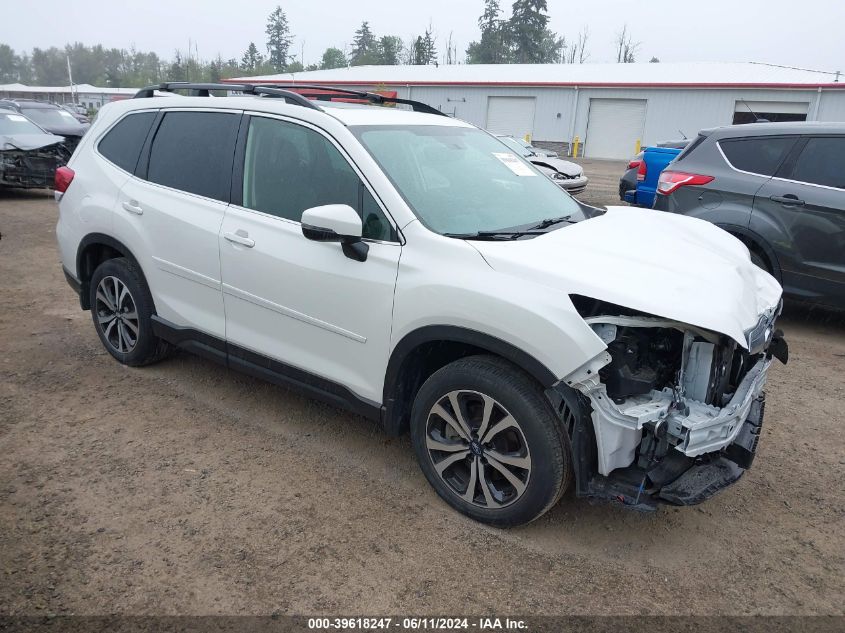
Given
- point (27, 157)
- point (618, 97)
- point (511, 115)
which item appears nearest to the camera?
point (27, 157)

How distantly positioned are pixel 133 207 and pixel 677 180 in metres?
4.99

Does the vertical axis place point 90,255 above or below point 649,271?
below

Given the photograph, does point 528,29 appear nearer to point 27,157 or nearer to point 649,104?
point 649,104

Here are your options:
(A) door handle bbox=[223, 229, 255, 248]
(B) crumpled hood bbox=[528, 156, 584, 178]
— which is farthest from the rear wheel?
(B) crumpled hood bbox=[528, 156, 584, 178]

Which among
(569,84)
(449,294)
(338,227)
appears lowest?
(449,294)

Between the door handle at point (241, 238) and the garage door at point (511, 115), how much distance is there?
3404 centimetres

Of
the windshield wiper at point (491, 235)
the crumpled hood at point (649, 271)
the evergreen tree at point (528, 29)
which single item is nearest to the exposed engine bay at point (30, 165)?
the windshield wiper at point (491, 235)

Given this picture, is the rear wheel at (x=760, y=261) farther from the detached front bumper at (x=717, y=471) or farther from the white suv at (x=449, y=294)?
the detached front bumper at (x=717, y=471)

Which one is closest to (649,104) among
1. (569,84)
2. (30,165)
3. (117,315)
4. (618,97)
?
→ (618,97)

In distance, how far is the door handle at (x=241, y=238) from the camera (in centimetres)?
364

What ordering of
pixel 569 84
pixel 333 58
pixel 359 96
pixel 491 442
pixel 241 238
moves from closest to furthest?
pixel 491 442 → pixel 241 238 → pixel 359 96 → pixel 569 84 → pixel 333 58

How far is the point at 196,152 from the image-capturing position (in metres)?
4.09

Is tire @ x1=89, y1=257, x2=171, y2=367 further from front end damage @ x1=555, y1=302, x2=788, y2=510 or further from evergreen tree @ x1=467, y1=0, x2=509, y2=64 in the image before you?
evergreen tree @ x1=467, y1=0, x2=509, y2=64

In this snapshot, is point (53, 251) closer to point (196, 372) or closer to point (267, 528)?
point (196, 372)
